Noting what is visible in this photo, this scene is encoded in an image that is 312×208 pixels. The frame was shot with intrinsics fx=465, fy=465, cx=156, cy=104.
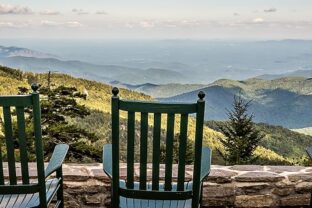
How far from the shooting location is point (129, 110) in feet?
5.78

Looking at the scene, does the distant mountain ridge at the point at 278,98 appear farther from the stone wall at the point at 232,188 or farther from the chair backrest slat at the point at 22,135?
the chair backrest slat at the point at 22,135

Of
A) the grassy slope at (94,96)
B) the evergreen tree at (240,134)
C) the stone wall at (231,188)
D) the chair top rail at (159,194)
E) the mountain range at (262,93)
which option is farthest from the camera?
the mountain range at (262,93)

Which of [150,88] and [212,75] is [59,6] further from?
[212,75]

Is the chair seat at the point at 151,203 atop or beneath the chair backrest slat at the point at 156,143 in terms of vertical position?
beneath

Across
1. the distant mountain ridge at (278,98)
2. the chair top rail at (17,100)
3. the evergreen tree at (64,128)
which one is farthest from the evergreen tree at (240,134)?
the distant mountain ridge at (278,98)

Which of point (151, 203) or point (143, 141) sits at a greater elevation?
point (143, 141)

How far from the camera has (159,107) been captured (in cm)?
175

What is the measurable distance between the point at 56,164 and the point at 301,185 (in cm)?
163

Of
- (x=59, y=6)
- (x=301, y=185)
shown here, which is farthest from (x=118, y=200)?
(x=59, y=6)

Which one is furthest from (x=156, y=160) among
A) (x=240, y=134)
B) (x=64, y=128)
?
(x=240, y=134)

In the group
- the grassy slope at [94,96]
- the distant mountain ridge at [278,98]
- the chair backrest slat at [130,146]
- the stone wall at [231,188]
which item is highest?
the chair backrest slat at [130,146]

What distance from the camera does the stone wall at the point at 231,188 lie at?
2.82 meters

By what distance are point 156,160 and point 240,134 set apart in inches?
368

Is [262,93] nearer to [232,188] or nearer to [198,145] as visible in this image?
[232,188]
